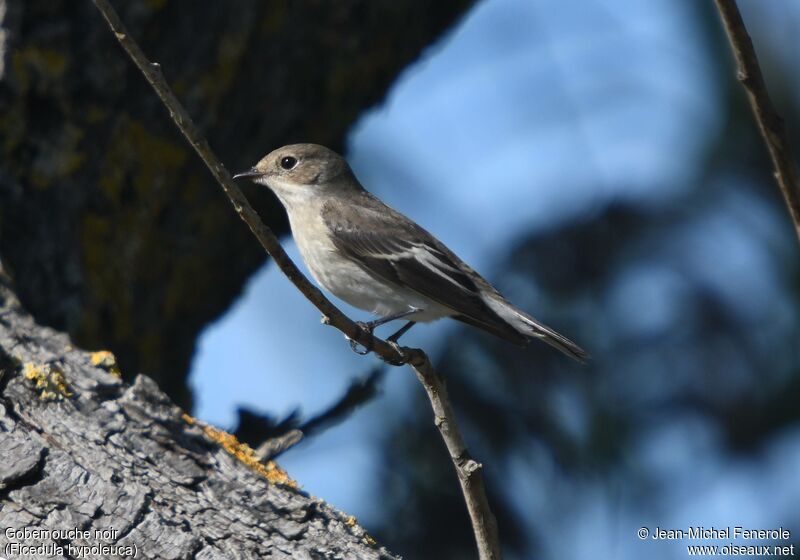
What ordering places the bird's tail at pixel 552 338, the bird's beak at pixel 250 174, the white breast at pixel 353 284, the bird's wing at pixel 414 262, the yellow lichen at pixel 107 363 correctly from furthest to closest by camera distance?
1. the bird's beak at pixel 250 174
2. the white breast at pixel 353 284
3. the bird's wing at pixel 414 262
4. the bird's tail at pixel 552 338
5. the yellow lichen at pixel 107 363

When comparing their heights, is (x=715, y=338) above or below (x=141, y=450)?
below

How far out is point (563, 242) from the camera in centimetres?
501

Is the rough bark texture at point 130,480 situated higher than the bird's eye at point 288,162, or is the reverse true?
the bird's eye at point 288,162

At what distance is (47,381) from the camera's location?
10.7 feet

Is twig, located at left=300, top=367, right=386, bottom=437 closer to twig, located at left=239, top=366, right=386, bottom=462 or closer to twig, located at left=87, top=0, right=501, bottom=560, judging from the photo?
twig, located at left=239, top=366, right=386, bottom=462

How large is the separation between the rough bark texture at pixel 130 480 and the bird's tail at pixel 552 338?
1166mm

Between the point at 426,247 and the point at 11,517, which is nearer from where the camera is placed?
the point at 11,517

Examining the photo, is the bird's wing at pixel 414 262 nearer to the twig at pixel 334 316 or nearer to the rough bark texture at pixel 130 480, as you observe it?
the twig at pixel 334 316

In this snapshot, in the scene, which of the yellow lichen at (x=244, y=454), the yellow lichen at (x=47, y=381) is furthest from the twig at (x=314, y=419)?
the yellow lichen at (x=47, y=381)

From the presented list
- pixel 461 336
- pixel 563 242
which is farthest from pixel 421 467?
pixel 563 242

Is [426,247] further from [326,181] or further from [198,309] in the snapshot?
[198,309]

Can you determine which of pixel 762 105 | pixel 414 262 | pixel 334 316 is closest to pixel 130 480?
pixel 334 316

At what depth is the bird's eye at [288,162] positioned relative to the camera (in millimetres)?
4781

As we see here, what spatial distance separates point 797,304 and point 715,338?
385 millimetres
